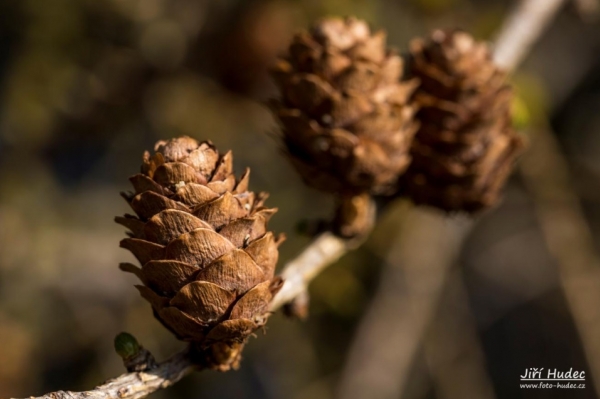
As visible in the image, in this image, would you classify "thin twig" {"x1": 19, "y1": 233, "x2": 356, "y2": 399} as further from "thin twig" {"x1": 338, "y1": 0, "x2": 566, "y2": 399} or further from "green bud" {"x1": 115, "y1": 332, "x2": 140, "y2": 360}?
"thin twig" {"x1": 338, "y1": 0, "x2": 566, "y2": 399}

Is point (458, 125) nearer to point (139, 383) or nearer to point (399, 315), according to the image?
point (139, 383)

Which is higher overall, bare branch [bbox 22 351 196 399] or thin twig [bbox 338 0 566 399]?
thin twig [bbox 338 0 566 399]

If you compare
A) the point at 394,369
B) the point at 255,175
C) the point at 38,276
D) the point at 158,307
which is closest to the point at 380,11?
the point at 255,175

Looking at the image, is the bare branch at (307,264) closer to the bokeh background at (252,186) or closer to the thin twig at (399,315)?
the bokeh background at (252,186)

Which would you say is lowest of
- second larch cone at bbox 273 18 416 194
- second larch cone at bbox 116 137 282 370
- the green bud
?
the green bud

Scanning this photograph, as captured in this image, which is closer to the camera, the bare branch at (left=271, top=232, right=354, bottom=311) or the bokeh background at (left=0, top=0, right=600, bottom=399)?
the bare branch at (left=271, top=232, right=354, bottom=311)

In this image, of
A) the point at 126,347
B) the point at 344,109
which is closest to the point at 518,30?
the point at 344,109

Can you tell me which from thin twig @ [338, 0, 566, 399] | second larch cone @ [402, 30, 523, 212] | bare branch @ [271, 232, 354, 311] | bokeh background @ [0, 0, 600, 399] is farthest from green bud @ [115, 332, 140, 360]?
thin twig @ [338, 0, 566, 399]
